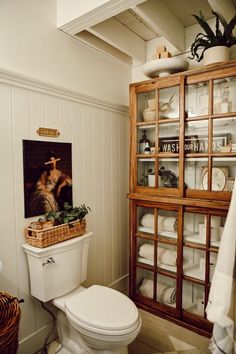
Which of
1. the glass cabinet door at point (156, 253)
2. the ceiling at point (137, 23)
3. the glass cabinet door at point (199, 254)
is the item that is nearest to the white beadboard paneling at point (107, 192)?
the glass cabinet door at point (156, 253)

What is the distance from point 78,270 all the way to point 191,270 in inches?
36.2

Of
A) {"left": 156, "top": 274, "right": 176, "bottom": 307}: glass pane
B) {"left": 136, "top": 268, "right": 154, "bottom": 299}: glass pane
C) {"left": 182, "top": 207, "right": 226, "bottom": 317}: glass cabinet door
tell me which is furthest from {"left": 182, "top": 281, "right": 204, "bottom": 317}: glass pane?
{"left": 136, "top": 268, "right": 154, "bottom": 299}: glass pane

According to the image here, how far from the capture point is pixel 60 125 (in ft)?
6.19

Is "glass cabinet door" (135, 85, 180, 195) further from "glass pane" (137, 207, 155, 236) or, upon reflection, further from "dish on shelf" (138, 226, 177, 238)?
"dish on shelf" (138, 226, 177, 238)

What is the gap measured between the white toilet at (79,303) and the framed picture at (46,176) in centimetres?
29

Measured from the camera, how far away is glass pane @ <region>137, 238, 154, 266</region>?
2.22 meters

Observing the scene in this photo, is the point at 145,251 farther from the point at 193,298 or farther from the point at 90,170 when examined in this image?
the point at 90,170

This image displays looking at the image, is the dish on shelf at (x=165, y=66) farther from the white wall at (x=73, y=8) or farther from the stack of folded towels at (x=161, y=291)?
the stack of folded towels at (x=161, y=291)

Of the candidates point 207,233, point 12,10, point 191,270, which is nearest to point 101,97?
point 12,10

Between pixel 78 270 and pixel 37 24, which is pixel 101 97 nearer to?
pixel 37 24

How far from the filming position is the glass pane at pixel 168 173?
2068mm

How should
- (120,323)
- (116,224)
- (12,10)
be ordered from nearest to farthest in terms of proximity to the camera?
(120,323), (12,10), (116,224)

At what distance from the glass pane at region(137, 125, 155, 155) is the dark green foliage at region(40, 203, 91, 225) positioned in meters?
0.75

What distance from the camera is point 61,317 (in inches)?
69.0
